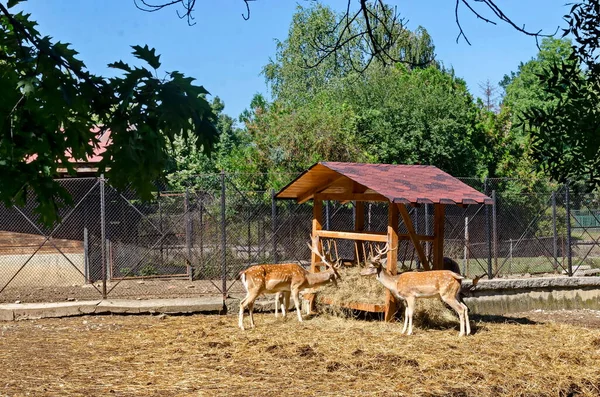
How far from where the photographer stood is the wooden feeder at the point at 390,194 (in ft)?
40.0

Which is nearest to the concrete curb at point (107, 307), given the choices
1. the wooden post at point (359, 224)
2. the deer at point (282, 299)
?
the deer at point (282, 299)

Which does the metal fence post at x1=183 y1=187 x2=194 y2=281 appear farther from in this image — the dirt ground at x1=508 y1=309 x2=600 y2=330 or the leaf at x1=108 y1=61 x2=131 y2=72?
the leaf at x1=108 y1=61 x2=131 y2=72

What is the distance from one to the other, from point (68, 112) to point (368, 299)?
29.3 ft

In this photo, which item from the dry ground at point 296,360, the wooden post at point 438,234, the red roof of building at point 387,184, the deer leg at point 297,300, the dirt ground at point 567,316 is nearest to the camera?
the dry ground at point 296,360

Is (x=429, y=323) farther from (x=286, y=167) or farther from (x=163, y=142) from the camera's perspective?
(x=286, y=167)

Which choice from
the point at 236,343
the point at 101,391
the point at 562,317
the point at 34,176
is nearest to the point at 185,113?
the point at 34,176

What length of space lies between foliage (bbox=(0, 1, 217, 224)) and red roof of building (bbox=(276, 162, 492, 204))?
789cm

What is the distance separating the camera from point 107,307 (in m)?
14.4

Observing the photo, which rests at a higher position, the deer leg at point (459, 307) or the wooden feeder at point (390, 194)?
the wooden feeder at point (390, 194)

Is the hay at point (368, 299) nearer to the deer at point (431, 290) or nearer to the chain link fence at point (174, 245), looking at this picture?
the deer at point (431, 290)

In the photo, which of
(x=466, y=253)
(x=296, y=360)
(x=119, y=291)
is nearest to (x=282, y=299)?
(x=296, y=360)

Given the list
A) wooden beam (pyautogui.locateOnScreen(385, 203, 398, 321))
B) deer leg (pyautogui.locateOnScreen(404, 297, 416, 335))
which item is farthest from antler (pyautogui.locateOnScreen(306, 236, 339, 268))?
deer leg (pyautogui.locateOnScreen(404, 297, 416, 335))

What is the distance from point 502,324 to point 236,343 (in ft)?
15.0

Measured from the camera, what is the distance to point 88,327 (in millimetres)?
13352
